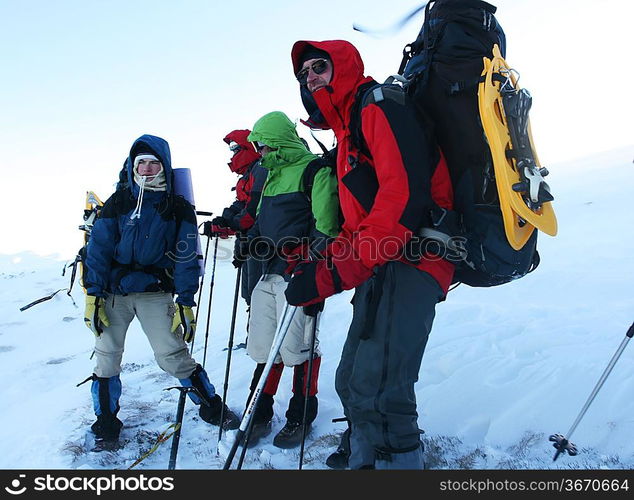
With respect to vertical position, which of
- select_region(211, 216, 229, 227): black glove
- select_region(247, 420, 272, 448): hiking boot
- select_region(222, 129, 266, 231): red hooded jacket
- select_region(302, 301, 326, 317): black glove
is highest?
select_region(222, 129, 266, 231): red hooded jacket

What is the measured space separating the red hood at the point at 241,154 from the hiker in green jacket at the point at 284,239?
8.24ft

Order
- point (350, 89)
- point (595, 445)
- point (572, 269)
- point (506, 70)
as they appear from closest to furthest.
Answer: point (506, 70)
point (350, 89)
point (595, 445)
point (572, 269)

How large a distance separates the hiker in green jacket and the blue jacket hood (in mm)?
914

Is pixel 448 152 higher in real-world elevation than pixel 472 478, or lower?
higher

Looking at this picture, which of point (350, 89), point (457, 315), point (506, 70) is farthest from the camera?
point (457, 315)

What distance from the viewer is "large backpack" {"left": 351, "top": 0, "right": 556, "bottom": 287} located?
6.72 ft

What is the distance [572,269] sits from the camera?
9438mm

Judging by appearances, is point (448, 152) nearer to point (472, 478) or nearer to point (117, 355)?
point (472, 478)

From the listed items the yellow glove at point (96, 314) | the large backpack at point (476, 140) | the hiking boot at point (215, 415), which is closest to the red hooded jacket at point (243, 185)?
the yellow glove at point (96, 314)

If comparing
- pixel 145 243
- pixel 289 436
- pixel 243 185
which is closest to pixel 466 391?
pixel 289 436

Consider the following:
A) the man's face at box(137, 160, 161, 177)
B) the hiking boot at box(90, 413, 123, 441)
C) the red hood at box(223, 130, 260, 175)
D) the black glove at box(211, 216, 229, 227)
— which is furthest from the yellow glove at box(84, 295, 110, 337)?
the red hood at box(223, 130, 260, 175)

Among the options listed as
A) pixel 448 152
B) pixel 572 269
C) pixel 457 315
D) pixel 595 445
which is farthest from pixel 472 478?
pixel 572 269

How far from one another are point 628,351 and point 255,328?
386 cm

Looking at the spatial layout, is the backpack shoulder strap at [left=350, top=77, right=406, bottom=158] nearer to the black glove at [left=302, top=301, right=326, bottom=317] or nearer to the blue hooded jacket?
the black glove at [left=302, top=301, right=326, bottom=317]
